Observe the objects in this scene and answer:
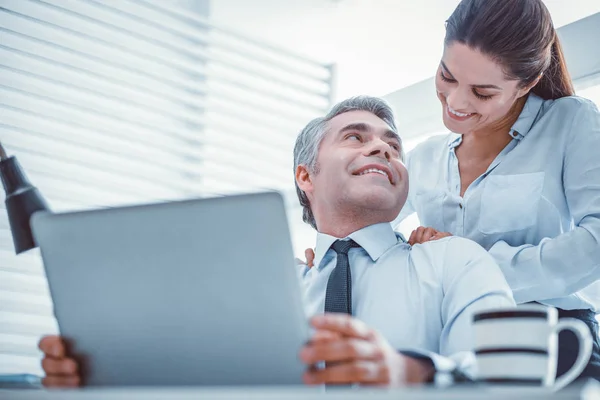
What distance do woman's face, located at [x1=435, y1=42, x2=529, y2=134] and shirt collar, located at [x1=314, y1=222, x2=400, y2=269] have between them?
350 mm

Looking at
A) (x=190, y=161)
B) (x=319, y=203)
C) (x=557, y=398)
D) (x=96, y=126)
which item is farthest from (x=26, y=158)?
(x=557, y=398)

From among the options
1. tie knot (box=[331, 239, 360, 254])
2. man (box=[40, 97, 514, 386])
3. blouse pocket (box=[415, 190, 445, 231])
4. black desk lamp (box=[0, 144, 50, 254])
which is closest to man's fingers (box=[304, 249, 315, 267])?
man (box=[40, 97, 514, 386])

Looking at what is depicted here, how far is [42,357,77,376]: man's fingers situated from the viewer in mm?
958

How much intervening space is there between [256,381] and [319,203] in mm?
1032

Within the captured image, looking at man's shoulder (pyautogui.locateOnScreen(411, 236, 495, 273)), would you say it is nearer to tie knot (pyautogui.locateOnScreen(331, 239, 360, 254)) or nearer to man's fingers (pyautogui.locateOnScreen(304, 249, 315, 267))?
tie knot (pyautogui.locateOnScreen(331, 239, 360, 254))

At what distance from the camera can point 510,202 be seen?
6.00 feet

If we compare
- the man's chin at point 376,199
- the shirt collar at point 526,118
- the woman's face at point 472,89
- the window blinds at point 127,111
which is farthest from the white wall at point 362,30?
the man's chin at point 376,199

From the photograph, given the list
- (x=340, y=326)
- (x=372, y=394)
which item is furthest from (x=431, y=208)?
(x=372, y=394)

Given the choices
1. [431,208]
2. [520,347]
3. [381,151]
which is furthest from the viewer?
[431,208]

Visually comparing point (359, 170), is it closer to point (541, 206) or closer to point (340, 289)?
point (340, 289)

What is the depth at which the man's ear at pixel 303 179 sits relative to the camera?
1.87 m

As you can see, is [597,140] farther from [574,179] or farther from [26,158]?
[26,158]

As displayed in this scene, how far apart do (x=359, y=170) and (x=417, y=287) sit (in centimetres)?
35

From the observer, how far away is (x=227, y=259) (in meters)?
0.81
